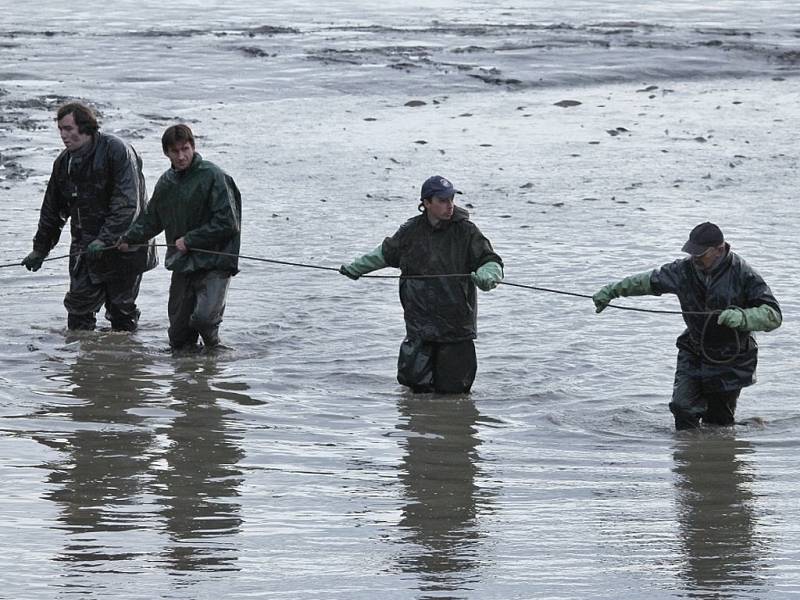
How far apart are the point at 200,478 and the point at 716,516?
2.28 meters

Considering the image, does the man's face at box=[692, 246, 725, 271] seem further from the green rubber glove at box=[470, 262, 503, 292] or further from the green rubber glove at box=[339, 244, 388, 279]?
the green rubber glove at box=[339, 244, 388, 279]

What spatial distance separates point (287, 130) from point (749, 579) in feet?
45.6

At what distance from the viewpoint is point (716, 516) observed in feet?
21.8

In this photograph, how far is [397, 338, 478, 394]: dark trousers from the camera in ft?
28.7

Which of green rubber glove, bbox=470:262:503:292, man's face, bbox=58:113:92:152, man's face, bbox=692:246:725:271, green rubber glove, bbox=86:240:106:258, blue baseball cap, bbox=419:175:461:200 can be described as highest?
man's face, bbox=58:113:92:152

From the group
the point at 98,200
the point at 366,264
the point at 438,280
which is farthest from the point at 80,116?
the point at 438,280

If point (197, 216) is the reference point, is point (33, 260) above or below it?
below

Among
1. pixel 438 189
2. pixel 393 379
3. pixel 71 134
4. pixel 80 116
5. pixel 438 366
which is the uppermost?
pixel 80 116

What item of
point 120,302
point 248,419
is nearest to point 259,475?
point 248,419

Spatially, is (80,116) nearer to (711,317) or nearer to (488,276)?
(488,276)

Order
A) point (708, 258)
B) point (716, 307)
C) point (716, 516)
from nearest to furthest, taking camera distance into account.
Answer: point (716, 516) → point (708, 258) → point (716, 307)


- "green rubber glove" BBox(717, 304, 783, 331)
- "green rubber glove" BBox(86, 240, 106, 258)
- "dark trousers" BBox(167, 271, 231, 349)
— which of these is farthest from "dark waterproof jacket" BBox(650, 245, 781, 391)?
"green rubber glove" BBox(86, 240, 106, 258)

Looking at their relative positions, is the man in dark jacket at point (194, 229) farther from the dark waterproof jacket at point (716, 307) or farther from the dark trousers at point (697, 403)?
the dark trousers at point (697, 403)

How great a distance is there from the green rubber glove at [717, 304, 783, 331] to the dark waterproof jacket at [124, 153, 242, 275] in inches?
124
